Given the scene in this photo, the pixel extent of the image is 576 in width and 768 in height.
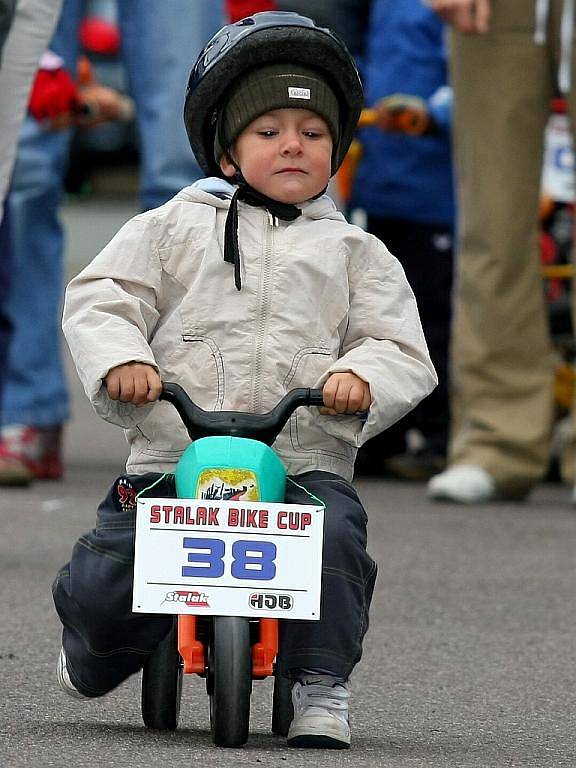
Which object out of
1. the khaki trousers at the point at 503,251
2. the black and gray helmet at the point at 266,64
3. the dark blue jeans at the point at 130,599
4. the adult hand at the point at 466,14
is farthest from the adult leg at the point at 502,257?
the dark blue jeans at the point at 130,599

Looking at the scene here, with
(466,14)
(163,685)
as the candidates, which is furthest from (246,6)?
(163,685)

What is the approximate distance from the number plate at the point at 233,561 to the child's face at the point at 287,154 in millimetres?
607

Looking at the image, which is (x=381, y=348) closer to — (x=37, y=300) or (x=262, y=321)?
(x=262, y=321)

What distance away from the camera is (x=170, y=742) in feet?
10.9

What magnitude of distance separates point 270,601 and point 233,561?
3.4 inches

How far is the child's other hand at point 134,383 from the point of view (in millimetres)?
3291

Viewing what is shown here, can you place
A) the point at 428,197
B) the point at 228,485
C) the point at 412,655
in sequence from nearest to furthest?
the point at 228,485, the point at 412,655, the point at 428,197

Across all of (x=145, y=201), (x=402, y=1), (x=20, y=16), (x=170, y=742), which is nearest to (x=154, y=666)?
(x=170, y=742)

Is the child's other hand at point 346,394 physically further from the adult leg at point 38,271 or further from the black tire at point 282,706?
the adult leg at point 38,271

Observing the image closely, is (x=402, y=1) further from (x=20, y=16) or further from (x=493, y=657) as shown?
(x=493, y=657)

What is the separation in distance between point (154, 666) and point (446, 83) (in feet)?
14.6

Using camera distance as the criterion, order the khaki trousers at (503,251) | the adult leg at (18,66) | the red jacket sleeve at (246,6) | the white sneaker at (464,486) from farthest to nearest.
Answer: the red jacket sleeve at (246,6) < the white sneaker at (464,486) < the khaki trousers at (503,251) < the adult leg at (18,66)

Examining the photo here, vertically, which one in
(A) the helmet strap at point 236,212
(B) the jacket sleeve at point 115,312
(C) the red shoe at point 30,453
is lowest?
(C) the red shoe at point 30,453

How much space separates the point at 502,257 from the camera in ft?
21.5
